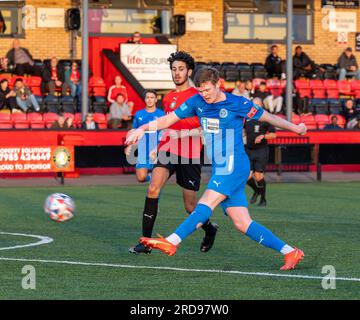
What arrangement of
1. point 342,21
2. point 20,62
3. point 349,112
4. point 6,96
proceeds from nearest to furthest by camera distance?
point 6,96
point 20,62
point 349,112
point 342,21

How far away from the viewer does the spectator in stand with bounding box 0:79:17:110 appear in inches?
1137

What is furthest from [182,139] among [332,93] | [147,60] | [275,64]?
[332,93]

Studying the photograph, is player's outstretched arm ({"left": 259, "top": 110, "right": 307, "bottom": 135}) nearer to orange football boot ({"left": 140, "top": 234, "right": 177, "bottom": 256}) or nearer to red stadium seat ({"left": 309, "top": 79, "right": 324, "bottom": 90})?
orange football boot ({"left": 140, "top": 234, "right": 177, "bottom": 256})

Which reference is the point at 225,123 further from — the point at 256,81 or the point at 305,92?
the point at 305,92

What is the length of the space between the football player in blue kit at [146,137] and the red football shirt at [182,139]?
3.10 ft

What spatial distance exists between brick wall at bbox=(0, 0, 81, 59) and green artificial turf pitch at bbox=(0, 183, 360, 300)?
15.2 metres

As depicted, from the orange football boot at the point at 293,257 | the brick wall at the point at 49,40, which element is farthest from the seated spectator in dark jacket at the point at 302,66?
the orange football boot at the point at 293,257

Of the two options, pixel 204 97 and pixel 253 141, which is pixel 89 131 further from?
pixel 204 97

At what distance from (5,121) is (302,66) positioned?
10.5 metres

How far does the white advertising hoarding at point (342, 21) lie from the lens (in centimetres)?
3797

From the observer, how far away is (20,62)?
3105cm

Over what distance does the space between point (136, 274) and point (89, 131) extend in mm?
16734

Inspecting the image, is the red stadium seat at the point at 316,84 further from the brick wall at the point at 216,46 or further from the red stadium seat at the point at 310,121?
the brick wall at the point at 216,46

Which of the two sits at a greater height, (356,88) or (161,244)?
(356,88)
